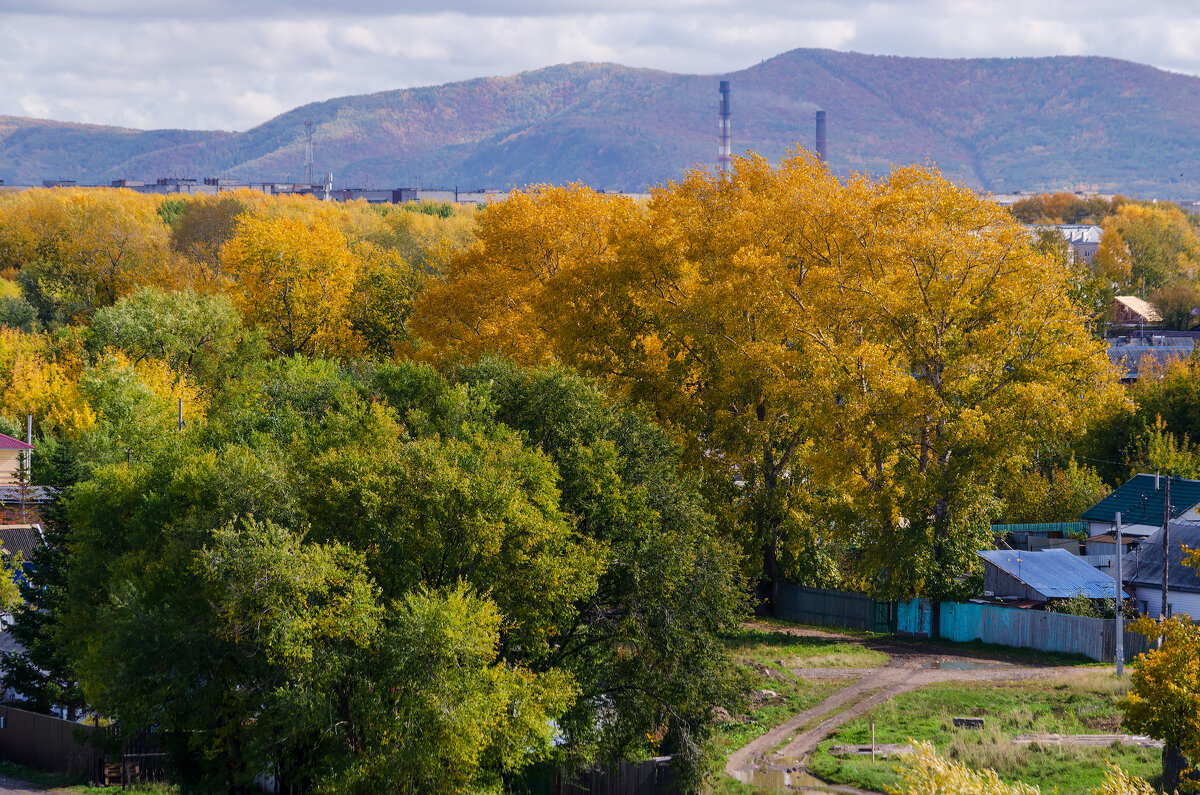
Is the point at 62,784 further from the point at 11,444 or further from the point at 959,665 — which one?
the point at 11,444

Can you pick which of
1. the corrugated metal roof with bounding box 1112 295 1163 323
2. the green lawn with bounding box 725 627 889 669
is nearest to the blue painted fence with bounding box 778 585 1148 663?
the green lawn with bounding box 725 627 889 669

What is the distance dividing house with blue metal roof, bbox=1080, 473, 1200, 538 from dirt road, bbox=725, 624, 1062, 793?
16843 mm

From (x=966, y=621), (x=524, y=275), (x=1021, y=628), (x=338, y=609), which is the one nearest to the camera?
(x=338, y=609)

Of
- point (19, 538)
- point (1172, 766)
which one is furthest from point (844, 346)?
point (19, 538)

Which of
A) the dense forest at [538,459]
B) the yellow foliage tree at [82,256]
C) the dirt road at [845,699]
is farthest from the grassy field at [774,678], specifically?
the yellow foliage tree at [82,256]

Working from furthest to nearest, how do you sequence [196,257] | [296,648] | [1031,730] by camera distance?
1. [196,257]
2. [1031,730]
3. [296,648]

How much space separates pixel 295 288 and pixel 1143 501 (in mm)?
46653

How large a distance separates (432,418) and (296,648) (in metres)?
13.0

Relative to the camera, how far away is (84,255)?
9981cm

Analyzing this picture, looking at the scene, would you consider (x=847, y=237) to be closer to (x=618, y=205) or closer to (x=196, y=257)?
(x=618, y=205)

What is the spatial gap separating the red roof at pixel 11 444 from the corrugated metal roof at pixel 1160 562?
48294 millimetres

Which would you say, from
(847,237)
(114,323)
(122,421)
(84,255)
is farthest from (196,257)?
(847,237)

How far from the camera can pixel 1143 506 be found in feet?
181

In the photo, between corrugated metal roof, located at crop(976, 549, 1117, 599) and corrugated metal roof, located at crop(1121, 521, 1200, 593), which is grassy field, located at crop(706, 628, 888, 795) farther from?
corrugated metal roof, located at crop(1121, 521, 1200, 593)
